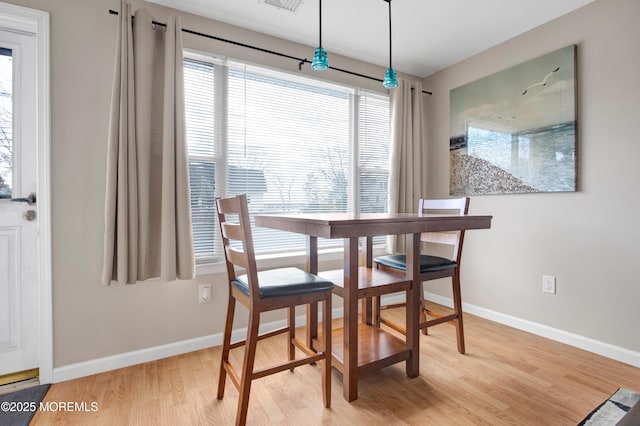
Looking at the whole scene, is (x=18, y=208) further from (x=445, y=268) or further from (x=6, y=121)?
(x=445, y=268)

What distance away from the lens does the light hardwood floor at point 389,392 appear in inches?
58.5

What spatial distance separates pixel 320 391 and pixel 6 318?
1.86 metres

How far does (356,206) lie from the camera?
300 centimetres

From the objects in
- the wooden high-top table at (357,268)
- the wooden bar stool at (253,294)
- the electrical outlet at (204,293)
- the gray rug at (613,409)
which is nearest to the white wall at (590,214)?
the gray rug at (613,409)

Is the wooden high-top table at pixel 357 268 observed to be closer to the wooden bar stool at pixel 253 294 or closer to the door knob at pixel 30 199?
the wooden bar stool at pixel 253 294

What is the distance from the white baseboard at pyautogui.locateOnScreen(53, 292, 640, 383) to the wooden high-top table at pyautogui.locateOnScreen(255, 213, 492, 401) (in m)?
0.82

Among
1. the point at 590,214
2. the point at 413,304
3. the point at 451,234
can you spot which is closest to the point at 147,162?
the point at 413,304

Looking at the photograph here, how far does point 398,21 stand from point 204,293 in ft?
8.13

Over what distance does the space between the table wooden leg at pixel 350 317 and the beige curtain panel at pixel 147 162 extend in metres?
1.09

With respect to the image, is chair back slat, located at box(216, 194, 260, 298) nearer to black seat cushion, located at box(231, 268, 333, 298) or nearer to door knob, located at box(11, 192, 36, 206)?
black seat cushion, located at box(231, 268, 333, 298)

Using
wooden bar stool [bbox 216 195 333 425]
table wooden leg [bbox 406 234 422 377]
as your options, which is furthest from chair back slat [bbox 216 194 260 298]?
table wooden leg [bbox 406 234 422 377]

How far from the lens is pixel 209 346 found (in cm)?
225

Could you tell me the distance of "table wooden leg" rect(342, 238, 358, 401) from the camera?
156 cm

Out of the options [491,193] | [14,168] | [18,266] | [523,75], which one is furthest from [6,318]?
[523,75]
